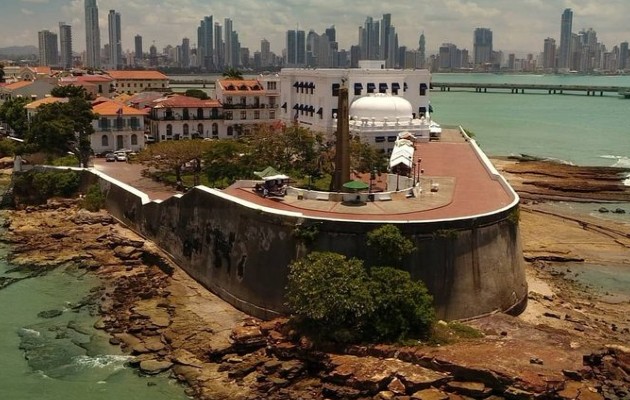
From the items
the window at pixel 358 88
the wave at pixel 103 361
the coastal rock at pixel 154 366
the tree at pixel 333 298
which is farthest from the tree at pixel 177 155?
the tree at pixel 333 298

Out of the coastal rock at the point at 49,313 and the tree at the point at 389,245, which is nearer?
the tree at the point at 389,245

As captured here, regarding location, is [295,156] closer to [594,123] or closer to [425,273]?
[425,273]

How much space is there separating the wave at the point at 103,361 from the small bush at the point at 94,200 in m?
18.5

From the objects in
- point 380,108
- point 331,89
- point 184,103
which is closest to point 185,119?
point 184,103

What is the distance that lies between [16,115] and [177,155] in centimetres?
3071

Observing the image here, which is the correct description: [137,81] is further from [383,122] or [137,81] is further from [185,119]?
[383,122]

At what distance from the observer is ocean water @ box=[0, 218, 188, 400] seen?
896 inches

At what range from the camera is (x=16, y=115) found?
65.1 m

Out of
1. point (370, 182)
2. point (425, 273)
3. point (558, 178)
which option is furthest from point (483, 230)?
point (558, 178)

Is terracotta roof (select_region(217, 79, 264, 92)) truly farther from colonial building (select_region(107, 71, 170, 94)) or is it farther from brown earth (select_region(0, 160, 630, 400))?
colonial building (select_region(107, 71, 170, 94))

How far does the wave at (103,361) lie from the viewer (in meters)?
24.3

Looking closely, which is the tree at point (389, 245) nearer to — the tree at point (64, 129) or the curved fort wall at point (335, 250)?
the curved fort wall at point (335, 250)

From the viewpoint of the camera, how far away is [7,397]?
22.3m

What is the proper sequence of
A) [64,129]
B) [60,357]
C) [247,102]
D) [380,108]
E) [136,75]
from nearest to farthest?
[60,357] < [64,129] < [380,108] < [247,102] < [136,75]
